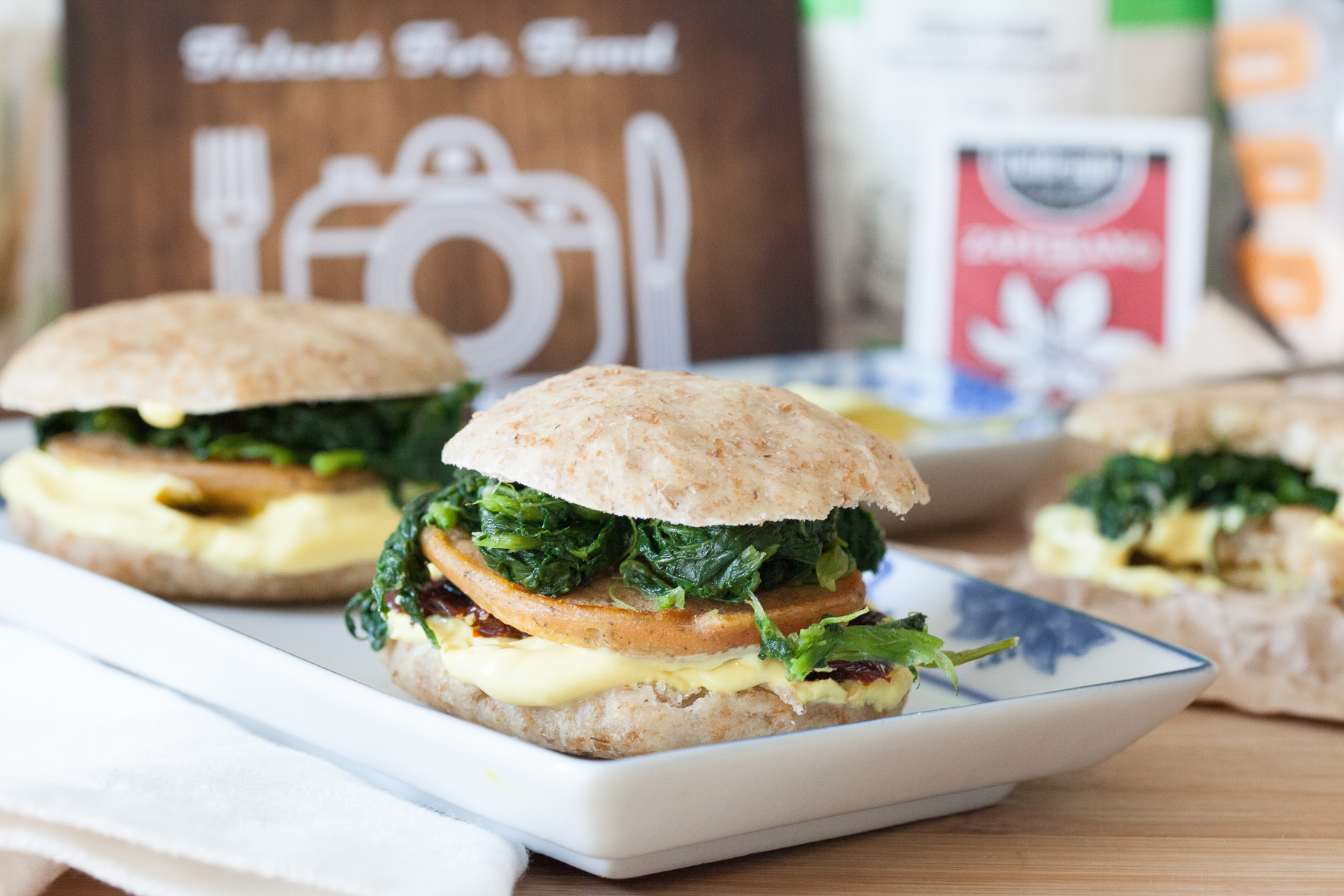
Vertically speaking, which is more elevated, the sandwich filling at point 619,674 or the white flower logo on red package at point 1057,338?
the sandwich filling at point 619,674

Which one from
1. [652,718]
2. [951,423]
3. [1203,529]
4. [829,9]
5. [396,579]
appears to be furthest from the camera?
[829,9]

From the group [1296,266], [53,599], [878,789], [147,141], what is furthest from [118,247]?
[1296,266]

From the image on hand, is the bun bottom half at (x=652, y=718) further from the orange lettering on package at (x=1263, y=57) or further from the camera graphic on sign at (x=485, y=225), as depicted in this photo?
the orange lettering on package at (x=1263, y=57)

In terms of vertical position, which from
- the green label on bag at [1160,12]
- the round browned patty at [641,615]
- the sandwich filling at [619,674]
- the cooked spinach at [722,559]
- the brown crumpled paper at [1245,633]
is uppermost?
the green label on bag at [1160,12]

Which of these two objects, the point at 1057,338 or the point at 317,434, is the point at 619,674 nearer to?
the point at 317,434

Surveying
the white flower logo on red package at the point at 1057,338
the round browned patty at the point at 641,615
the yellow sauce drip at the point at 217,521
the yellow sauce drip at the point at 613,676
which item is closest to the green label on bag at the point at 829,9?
the white flower logo on red package at the point at 1057,338

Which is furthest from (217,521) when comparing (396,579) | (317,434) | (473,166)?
(473,166)
